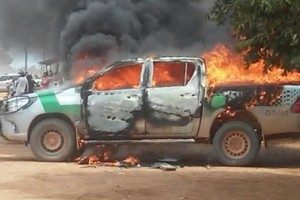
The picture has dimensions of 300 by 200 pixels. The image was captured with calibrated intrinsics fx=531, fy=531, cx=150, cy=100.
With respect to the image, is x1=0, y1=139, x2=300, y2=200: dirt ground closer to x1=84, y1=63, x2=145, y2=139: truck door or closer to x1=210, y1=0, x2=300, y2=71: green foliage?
x1=84, y1=63, x2=145, y2=139: truck door

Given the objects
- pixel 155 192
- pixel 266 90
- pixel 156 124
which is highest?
pixel 266 90

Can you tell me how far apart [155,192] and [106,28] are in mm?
12830

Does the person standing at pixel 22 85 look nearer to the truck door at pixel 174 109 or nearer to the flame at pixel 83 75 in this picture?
the flame at pixel 83 75

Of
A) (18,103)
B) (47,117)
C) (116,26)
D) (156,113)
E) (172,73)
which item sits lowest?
(47,117)

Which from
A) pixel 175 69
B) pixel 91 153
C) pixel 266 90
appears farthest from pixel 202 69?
pixel 91 153

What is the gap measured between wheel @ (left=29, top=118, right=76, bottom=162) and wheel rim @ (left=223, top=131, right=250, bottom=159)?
2.66m

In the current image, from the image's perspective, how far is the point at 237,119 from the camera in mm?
9172

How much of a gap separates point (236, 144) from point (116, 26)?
34.6 ft

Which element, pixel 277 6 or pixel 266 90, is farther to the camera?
pixel 266 90

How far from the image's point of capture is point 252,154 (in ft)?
29.6

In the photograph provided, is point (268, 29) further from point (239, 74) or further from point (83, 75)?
point (83, 75)

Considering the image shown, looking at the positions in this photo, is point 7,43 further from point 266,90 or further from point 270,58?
point 270,58

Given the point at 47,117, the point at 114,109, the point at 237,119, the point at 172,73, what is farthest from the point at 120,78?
the point at 237,119

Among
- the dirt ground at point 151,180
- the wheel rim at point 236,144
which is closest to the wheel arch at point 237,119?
the wheel rim at point 236,144
